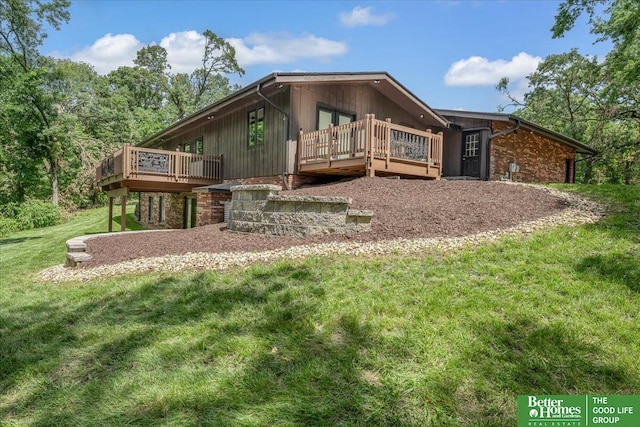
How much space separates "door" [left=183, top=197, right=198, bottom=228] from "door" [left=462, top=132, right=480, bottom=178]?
12.1m

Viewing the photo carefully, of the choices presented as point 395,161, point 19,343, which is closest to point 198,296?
point 19,343

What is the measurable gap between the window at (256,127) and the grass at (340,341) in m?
8.30

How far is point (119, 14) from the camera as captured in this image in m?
9.98

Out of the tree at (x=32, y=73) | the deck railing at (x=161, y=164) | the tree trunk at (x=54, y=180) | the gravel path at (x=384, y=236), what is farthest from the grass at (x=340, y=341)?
the tree trunk at (x=54, y=180)

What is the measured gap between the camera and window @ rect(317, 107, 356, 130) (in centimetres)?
1162

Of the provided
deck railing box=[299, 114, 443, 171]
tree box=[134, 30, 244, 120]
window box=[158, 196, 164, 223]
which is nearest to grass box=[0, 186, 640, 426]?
deck railing box=[299, 114, 443, 171]

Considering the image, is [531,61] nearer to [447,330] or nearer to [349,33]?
[349,33]

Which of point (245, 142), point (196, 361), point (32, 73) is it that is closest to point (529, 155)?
point (245, 142)

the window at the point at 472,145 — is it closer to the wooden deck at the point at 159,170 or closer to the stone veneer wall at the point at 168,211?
the wooden deck at the point at 159,170

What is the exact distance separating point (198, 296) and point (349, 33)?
8280 mm

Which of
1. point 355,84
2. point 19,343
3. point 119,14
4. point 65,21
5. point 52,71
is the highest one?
point 65,21

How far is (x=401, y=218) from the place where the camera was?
641cm

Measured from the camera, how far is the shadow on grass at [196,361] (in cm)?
239

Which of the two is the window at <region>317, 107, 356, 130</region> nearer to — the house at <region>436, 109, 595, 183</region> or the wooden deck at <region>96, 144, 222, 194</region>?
the wooden deck at <region>96, 144, 222, 194</region>
